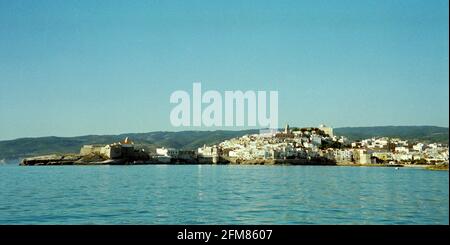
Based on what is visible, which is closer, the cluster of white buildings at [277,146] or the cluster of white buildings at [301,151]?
the cluster of white buildings at [301,151]

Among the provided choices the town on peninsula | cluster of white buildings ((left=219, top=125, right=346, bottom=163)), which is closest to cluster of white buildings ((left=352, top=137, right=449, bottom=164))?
the town on peninsula

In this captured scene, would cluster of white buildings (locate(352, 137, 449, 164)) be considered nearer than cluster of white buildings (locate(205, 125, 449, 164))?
Yes

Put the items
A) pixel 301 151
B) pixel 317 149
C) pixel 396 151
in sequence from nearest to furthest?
pixel 396 151
pixel 301 151
pixel 317 149

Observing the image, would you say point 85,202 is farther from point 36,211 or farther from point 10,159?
point 10,159

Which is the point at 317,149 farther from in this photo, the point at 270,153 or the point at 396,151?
the point at 396,151

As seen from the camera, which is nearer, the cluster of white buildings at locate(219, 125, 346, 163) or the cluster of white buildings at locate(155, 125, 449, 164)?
the cluster of white buildings at locate(155, 125, 449, 164)

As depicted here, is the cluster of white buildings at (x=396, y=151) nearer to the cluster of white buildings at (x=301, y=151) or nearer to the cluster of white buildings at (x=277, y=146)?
the cluster of white buildings at (x=301, y=151)

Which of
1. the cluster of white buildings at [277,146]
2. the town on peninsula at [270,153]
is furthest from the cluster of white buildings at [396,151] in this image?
the cluster of white buildings at [277,146]

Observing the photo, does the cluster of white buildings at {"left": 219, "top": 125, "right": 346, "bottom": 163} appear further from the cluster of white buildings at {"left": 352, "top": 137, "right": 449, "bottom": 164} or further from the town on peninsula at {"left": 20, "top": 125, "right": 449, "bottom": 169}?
the cluster of white buildings at {"left": 352, "top": 137, "right": 449, "bottom": 164}

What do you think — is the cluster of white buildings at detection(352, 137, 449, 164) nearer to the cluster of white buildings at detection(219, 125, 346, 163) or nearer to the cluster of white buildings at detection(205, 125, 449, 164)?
the cluster of white buildings at detection(205, 125, 449, 164)

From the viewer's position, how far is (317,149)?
41.5 meters

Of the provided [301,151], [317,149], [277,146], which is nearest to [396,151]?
[317,149]

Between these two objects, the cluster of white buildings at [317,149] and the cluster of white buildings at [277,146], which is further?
the cluster of white buildings at [277,146]
